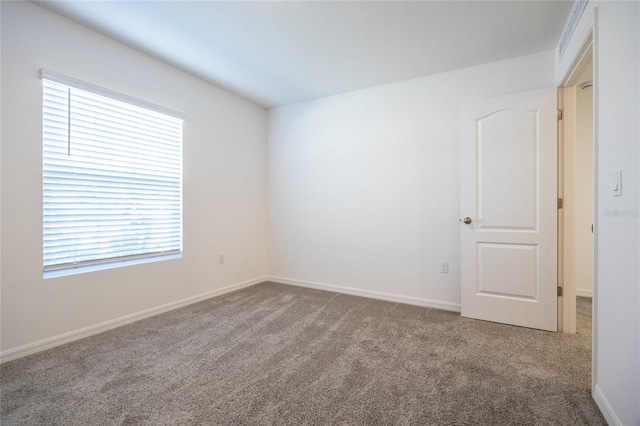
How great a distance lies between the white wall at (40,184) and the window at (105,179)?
9 centimetres

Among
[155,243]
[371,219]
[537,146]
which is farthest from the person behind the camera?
[371,219]

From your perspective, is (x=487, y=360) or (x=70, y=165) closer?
(x=487, y=360)

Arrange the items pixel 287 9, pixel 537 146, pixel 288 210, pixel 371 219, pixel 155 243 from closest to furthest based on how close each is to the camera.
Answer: pixel 287 9 → pixel 537 146 → pixel 155 243 → pixel 371 219 → pixel 288 210

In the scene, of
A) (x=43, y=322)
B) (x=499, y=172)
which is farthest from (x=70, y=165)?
(x=499, y=172)

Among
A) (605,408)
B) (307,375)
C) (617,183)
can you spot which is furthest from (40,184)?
(605,408)

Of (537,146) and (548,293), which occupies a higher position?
(537,146)

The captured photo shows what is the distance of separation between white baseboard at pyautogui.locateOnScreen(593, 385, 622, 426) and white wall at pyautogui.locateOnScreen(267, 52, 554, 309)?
1391 mm

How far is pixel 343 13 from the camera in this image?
82.6 inches

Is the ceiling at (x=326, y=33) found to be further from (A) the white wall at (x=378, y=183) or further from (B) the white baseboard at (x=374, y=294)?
(B) the white baseboard at (x=374, y=294)

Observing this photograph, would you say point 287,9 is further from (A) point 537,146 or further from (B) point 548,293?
(B) point 548,293

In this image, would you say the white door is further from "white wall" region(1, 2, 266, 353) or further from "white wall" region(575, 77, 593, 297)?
"white wall" region(1, 2, 266, 353)

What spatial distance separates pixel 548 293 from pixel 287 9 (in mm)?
3162

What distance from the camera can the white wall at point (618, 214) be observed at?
116 cm

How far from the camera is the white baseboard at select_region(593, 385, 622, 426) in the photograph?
128 cm
